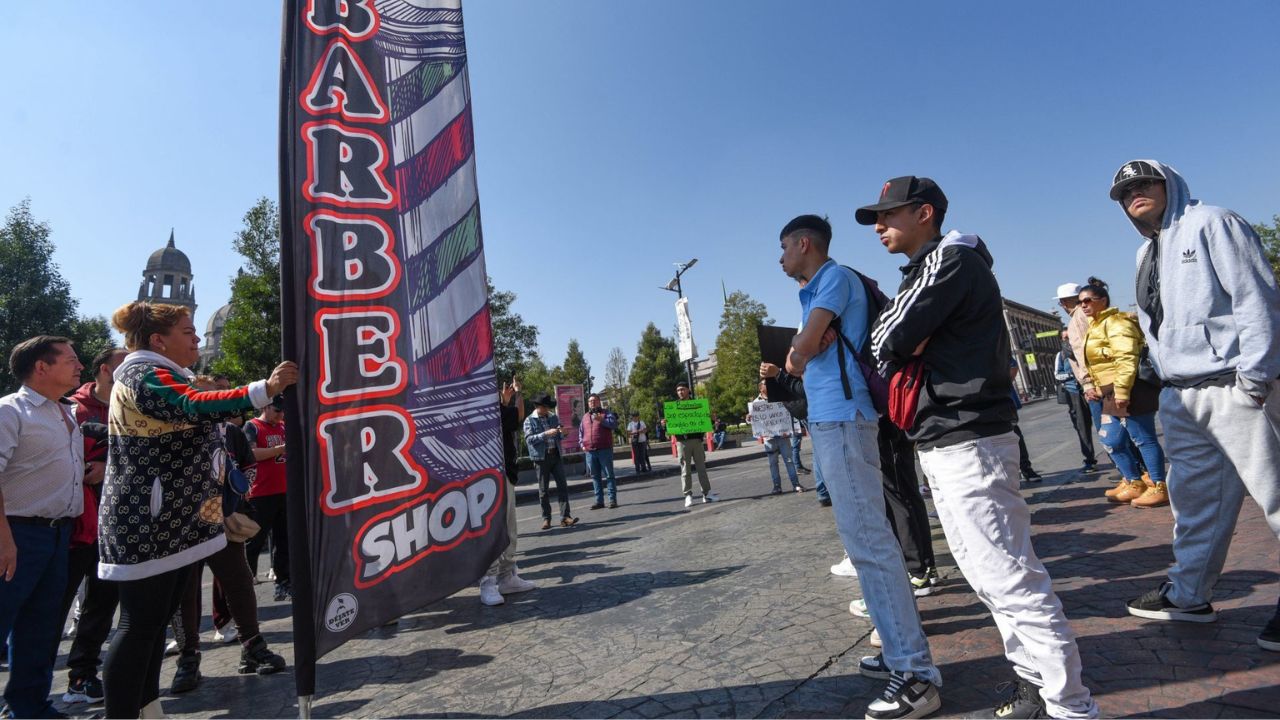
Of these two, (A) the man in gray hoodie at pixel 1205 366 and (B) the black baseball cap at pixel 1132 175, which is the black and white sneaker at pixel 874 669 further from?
(B) the black baseball cap at pixel 1132 175

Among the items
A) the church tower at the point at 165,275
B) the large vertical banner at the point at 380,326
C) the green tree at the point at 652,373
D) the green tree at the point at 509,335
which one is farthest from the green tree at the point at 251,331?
the church tower at the point at 165,275

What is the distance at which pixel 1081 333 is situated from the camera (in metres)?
5.80

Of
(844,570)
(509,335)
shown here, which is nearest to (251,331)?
(509,335)

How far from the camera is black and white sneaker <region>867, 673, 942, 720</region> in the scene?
6.97ft

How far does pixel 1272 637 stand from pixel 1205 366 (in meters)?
1.11

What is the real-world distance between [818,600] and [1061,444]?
11.1 metres

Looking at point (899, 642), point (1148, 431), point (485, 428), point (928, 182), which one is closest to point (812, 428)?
point (899, 642)

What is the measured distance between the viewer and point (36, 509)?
3.01 metres

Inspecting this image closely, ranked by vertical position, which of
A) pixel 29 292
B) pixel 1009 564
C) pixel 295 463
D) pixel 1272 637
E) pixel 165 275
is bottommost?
pixel 1272 637

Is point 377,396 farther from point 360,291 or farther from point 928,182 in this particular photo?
point 928,182

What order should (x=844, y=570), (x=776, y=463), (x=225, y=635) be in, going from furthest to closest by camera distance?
1. (x=776, y=463)
2. (x=225, y=635)
3. (x=844, y=570)

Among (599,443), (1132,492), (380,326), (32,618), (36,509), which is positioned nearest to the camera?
(380,326)

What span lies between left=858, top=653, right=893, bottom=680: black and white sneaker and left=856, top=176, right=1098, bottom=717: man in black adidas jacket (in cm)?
47

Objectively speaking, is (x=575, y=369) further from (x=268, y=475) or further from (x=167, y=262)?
(x=167, y=262)
